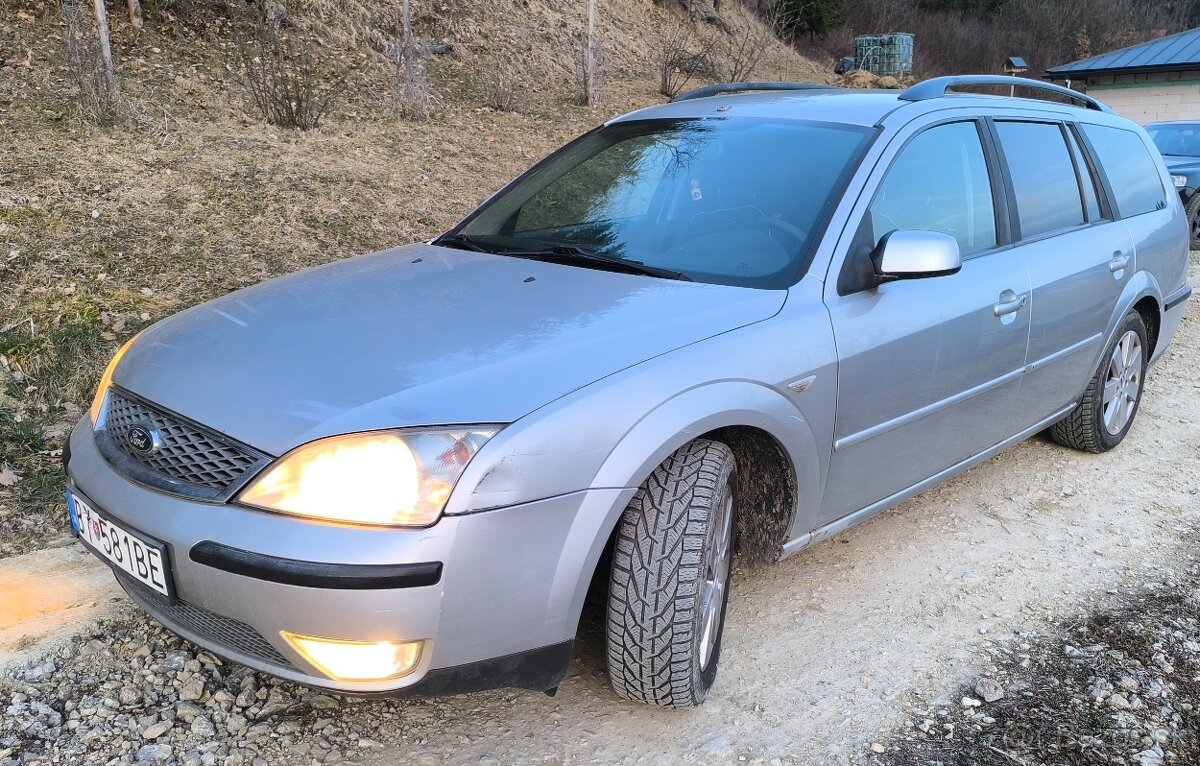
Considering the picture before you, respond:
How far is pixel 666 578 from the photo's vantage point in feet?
7.65

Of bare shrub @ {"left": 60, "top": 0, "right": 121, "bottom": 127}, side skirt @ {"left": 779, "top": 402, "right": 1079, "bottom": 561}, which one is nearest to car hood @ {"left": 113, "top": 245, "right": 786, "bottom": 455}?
side skirt @ {"left": 779, "top": 402, "right": 1079, "bottom": 561}

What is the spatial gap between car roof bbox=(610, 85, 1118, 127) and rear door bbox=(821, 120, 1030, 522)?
0.39 feet

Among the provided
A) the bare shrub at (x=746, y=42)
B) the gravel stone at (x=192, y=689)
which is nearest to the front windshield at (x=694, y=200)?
the gravel stone at (x=192, y=689)

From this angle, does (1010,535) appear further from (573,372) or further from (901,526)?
(573,372)

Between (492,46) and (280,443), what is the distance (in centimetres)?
1240

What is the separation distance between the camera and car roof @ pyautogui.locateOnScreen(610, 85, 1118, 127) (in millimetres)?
3312

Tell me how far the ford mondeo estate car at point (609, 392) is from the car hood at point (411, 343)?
0.04ft

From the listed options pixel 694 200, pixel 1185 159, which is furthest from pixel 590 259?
pixel 1185 159

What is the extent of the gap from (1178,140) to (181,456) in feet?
43.1

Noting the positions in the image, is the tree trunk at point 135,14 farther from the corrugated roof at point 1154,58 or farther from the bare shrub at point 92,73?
the corrugated roof at point 1154,58

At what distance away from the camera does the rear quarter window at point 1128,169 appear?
4.32 m

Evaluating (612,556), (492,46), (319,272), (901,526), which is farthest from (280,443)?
(492,46)

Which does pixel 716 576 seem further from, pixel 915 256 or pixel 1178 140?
pixel 1178 140

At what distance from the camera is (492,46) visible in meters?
13.5
